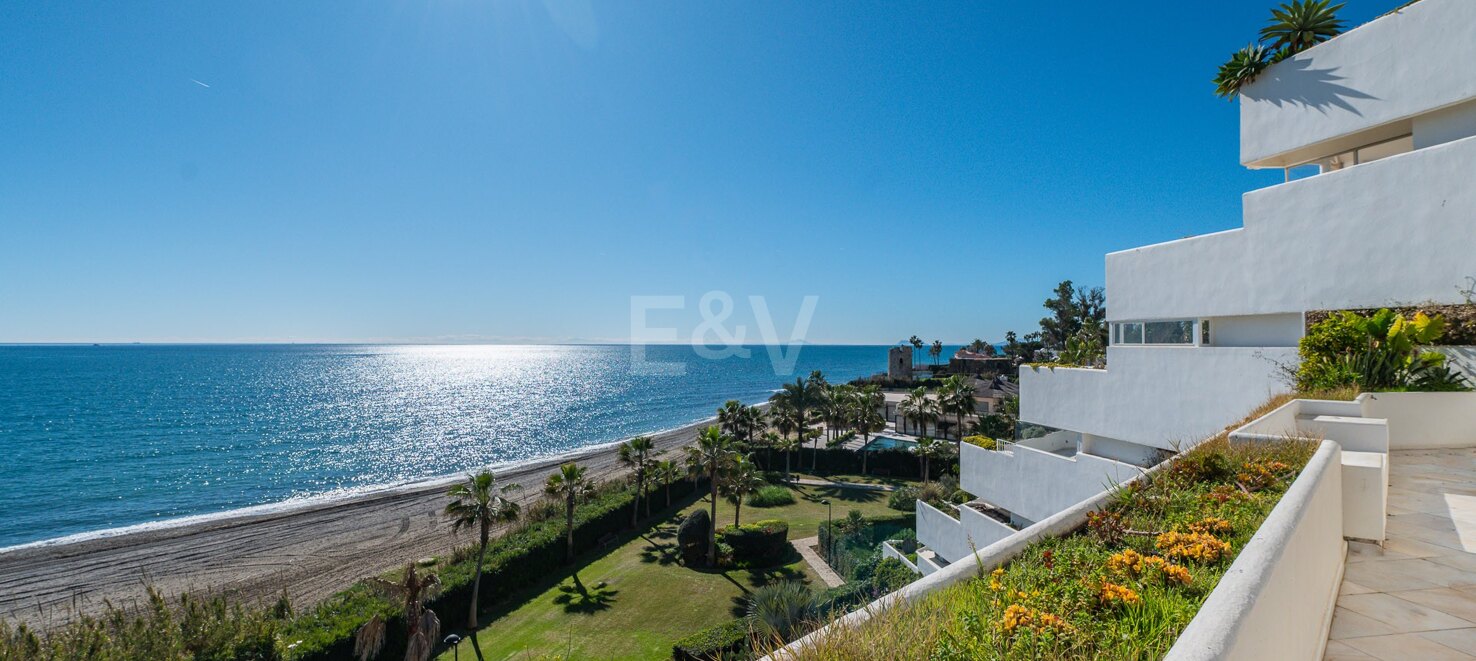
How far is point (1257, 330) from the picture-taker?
11.0 metres

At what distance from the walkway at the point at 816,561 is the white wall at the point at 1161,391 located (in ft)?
33.3

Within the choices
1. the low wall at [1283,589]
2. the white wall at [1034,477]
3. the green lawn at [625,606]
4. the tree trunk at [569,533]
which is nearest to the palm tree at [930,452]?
the green lawn at [625,606]

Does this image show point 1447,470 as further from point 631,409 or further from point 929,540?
point 631,409

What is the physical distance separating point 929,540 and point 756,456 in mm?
28254

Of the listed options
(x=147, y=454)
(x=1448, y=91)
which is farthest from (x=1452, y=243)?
(x=147, y=454)

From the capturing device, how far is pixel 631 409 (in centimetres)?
7800

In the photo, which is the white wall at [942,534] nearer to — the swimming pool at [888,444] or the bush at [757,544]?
the bush at [757,544]

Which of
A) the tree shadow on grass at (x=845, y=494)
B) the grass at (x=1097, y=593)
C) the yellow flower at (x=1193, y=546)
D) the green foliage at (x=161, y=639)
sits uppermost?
the yellow flower at (x=1193, y=546)

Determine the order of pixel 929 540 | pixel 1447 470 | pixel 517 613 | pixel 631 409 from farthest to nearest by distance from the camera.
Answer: pixel 631 409
pixel 517 613
pixel 929 540
pixel 1447 470

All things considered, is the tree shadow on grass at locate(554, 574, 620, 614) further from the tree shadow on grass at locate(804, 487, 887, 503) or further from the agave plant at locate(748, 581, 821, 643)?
the tree shadow on grass at locate(804, 487, 887, 503)

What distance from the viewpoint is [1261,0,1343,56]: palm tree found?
10.7 meters

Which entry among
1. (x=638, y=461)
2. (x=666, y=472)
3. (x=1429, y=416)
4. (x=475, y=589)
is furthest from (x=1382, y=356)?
(x=666, y=472)

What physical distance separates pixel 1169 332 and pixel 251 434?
69775 mm

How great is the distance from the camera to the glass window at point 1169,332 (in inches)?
465
